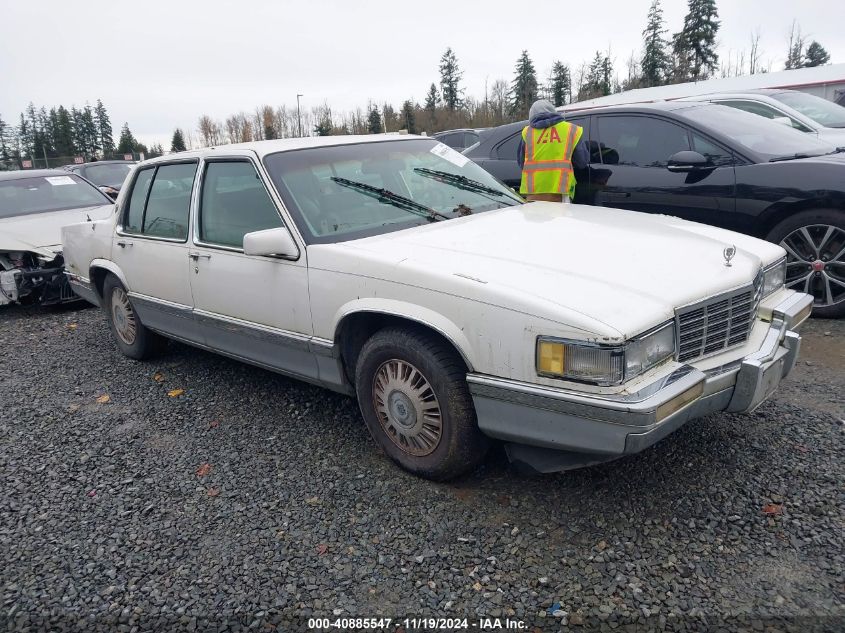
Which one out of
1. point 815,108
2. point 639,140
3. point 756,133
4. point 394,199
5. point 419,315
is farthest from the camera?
point 815,108

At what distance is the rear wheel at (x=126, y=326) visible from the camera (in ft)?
17.3

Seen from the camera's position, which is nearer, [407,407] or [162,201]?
[407,407]

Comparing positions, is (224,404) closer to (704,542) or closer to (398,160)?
(398,160)

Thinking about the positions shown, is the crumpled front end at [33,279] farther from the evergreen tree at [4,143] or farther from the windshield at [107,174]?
the evergreen tree at [4,143]

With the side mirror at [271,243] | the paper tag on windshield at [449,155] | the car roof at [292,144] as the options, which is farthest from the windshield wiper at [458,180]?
the side mirror at [271,243]

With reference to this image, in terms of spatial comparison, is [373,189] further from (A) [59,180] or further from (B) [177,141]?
(B) [177,141]

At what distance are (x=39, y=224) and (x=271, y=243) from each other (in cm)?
565

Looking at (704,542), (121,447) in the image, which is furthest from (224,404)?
(704,542)

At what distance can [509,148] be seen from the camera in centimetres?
682

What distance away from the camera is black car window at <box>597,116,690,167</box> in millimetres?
5617

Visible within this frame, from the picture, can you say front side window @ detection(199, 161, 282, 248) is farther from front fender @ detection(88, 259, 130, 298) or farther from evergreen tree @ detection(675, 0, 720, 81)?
evergreen tree @ detection(675, 0, 720, 81)

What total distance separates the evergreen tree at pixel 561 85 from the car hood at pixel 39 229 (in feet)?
188

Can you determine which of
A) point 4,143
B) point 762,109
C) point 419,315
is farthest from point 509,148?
point 4,143

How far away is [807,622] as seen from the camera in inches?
86.5
